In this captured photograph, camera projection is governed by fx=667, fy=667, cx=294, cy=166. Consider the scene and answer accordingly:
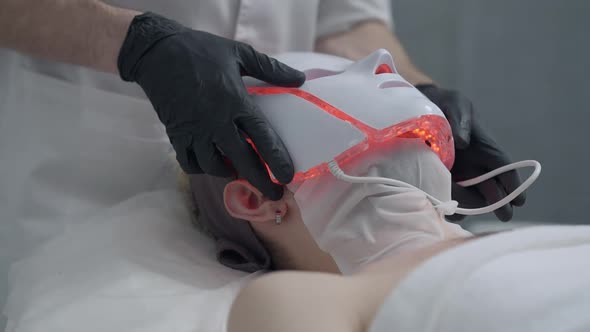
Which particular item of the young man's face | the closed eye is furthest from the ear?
the closed eye

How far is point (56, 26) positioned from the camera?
1289 millimetres

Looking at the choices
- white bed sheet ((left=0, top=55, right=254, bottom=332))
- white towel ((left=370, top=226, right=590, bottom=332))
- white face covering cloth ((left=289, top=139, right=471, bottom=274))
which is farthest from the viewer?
white bed sheet ((left=0, top=55, right=254, bottom=332))

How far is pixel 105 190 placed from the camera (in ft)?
4.81

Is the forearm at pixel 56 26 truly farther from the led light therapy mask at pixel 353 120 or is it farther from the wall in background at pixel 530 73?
the wall in background at pixel 530 73

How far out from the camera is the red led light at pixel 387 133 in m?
1.08

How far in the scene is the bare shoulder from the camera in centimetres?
76

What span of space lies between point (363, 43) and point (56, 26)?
0.81 metres

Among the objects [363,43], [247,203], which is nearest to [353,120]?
[247,203]

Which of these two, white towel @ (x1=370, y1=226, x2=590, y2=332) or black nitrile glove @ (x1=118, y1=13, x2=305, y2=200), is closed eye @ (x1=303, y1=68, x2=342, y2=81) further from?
white towel @ (x1=370, y1=226, x2=590, y2=332)

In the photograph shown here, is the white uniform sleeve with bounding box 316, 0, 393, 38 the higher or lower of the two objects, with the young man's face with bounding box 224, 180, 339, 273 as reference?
higher

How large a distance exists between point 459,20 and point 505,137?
463 mm

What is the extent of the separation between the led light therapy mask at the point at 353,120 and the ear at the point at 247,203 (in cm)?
13

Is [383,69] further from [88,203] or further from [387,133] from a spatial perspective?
[88,203]

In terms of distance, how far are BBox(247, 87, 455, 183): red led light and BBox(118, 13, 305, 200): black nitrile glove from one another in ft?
0.11
